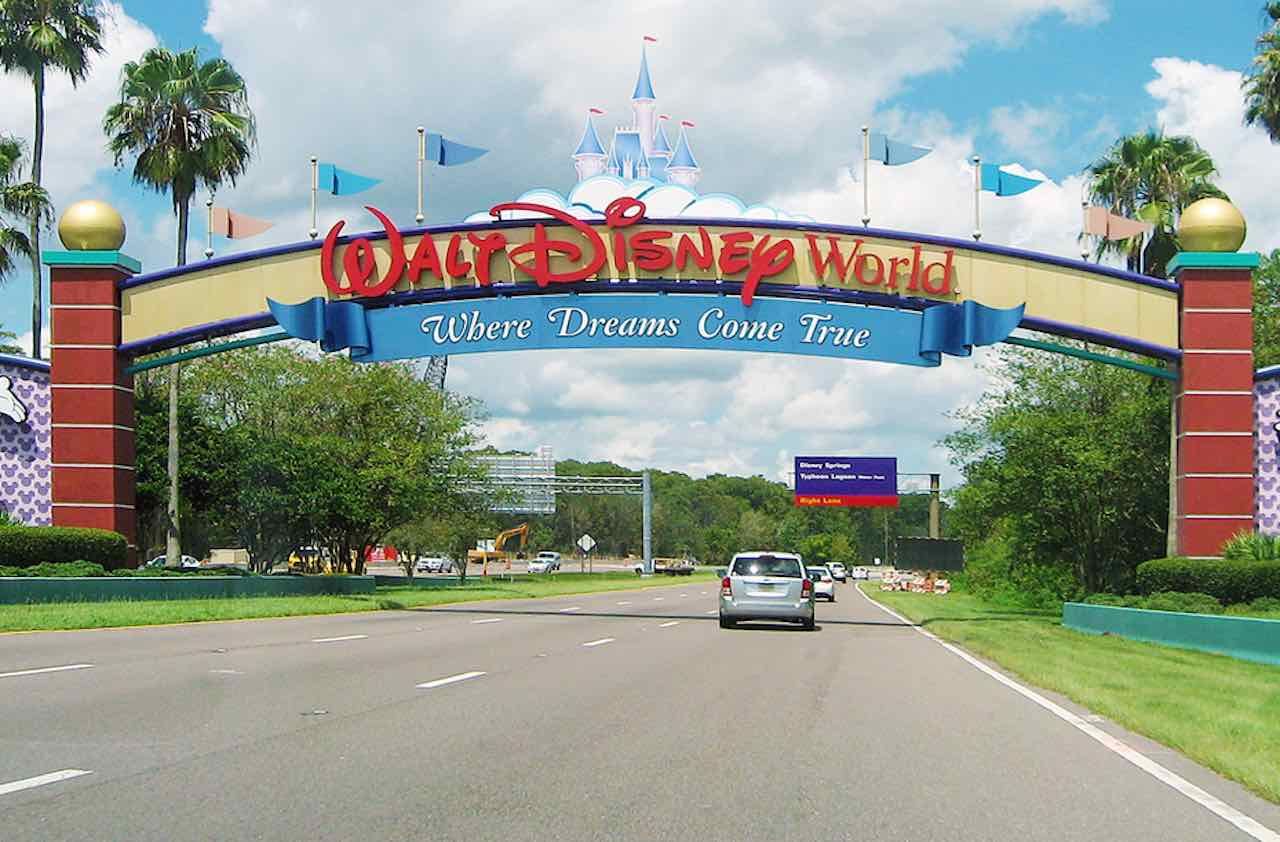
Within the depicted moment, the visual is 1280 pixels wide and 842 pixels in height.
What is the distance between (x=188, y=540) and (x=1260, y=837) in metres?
78.1

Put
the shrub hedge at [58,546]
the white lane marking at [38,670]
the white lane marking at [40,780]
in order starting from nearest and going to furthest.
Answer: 1. the white lane marking at [40,780]
2. the white lane marking at [38,670]
3. the shrub hedge at [58,546]

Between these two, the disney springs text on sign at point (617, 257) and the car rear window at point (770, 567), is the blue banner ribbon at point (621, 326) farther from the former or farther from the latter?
the car rear window at point (770, 567)

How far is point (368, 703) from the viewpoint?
1338 centimetres

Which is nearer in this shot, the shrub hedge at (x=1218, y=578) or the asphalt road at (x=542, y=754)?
the asphalt road at (x=542, y=754)

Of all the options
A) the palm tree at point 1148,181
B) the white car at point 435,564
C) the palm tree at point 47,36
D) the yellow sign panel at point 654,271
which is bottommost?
the white car at point 435,564

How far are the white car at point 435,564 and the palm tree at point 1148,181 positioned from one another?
7513 centimetres

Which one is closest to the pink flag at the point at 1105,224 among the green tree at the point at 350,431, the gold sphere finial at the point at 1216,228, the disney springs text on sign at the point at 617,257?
the gold sphere finial at the point at 1216,228

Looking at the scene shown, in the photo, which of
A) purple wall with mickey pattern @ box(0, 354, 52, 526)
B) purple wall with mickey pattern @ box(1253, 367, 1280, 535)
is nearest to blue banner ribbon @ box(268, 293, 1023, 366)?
purple wall with mickey pattern @ box(0, 354, 52, 526)

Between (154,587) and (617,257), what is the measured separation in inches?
493

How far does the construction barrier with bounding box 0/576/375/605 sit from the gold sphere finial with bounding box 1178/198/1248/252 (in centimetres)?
2318

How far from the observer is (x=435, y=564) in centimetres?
11344

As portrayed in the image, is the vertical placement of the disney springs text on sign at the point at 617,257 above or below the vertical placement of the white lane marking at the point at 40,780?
above

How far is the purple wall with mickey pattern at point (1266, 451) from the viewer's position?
29.9m

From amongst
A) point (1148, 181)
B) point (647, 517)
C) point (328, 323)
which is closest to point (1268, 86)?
point (1148, 181)
